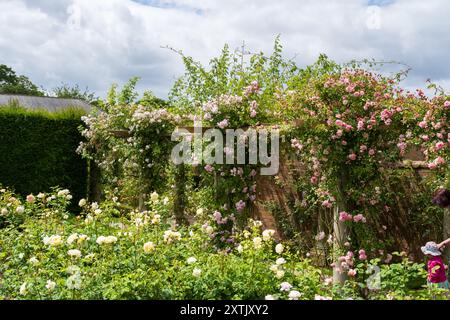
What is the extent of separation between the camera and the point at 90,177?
11203 mm

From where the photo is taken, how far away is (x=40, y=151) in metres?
10.7

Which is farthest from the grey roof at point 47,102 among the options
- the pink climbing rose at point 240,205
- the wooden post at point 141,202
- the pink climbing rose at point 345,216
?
the pink climbing rose at point 345,216

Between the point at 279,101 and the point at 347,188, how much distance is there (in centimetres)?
136

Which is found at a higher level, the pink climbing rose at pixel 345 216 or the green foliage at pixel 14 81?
the green foliage at pixel 14 81

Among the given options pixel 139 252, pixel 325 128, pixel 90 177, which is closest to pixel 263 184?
pixel 325 128


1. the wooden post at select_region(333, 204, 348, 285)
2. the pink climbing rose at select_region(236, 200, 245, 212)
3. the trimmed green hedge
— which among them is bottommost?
the wooden post at select_region(333, 204, 348, 285)

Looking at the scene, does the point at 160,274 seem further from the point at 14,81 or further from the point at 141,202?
the point at 14,81

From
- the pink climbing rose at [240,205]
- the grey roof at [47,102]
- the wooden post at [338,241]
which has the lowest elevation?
the wooden post at [338,241]

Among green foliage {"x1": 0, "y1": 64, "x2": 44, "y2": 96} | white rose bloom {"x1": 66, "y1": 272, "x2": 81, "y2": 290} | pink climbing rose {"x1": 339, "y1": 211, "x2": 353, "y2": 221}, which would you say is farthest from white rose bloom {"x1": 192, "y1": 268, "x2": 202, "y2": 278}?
green foliage {"x1": 0, "y1": 64, "x2": 44, "y2": 96}

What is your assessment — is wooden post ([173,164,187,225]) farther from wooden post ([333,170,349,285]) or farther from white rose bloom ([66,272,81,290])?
white rose bloom ([66,272,81,290])

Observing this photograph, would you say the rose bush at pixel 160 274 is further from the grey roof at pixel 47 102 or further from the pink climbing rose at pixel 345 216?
the grey roof at pixel 47 102

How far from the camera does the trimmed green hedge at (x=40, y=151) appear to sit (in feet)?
34.4

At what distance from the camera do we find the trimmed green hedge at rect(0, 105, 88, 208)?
34.4 ft

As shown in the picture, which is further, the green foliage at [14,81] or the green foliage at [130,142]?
the green foliage at [14,81]
